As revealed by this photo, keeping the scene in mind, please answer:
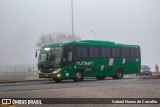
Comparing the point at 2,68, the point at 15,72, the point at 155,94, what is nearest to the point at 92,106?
the point at 155,94

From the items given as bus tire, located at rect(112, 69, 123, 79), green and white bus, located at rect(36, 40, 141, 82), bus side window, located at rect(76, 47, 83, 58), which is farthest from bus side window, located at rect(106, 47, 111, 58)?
bus side window, located at rect(76, 47, 83, 58)

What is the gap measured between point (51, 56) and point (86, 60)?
3.19 meters

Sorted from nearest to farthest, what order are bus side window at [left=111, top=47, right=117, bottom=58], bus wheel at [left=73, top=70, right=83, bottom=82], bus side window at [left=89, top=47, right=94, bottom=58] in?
bus wheel at [left=73, top=70, right=83, bottom=82], bus side window at [left=89, top=47, right=94, bottom=58], bus side window at [left=111, top=47, right=117, bottom=58]

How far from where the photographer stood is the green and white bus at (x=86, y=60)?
31016 millimetres

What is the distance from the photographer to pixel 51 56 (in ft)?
103

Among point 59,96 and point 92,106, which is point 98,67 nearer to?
point 59,96

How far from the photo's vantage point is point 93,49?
3419 cm

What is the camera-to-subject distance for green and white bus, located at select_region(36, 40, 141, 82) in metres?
31.0

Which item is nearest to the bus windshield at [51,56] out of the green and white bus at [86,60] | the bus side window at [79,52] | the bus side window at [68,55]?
the green and white bus at [86,60]

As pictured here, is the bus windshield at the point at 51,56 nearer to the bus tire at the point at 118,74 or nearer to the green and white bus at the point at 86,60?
the green and white bus at the point at 86,60

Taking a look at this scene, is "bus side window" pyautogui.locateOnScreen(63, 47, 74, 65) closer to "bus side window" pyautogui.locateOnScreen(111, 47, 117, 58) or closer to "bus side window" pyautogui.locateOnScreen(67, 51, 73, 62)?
"bus side window" pyautogui.locateOnScreen(67, 51, 73, 62)

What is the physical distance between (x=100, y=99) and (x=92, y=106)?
1.61 meters

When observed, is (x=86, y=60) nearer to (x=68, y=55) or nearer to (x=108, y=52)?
(x=68, y=55)

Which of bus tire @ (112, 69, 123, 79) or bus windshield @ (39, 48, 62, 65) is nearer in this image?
bus windshield @ (39, 48, 62, 65)
